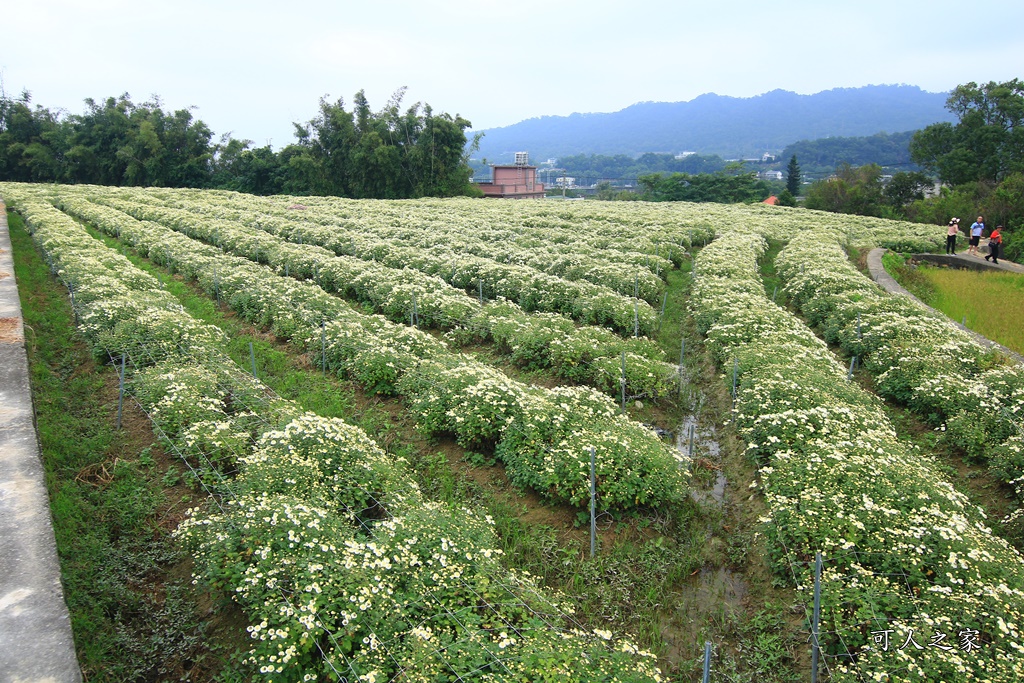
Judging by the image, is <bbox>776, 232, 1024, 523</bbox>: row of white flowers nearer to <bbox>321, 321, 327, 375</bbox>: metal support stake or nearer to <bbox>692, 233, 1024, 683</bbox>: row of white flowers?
<bbox>692, 233, 1024, 683</bbox>: row of white flowers

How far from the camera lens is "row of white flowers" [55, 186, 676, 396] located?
1262 centimetres

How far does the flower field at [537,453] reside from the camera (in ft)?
17.7

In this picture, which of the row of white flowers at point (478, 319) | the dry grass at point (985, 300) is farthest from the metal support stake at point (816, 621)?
the dry grass at point (985, 300)

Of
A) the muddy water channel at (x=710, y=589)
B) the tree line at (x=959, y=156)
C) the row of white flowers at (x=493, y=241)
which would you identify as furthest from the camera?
the tree line at (x=959, y=156)

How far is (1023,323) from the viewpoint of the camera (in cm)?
1593

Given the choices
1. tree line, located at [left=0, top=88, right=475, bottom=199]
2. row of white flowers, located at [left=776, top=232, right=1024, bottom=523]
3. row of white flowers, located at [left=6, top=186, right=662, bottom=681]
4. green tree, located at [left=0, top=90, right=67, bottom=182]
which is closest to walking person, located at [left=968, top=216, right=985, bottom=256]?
row of white flowers, located at [left=776, top=232, right=1024, bottom=523]

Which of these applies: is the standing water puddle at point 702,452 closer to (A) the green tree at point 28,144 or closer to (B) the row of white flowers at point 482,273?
(B) the row of white flowers at point 482,273

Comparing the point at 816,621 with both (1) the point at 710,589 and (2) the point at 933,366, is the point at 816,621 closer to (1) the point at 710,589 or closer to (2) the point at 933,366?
(1) the point at 710,589

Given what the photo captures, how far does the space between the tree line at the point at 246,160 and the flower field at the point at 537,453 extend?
2032 inches

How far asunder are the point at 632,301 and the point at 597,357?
5.08 meters

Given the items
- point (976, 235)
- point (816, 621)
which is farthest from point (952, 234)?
point (816, 621)

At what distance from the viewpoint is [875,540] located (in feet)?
21.1

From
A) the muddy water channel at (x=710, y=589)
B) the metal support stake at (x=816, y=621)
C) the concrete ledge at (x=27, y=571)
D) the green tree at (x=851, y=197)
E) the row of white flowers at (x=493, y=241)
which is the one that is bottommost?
the muddy water channel at (x=710, y=589)

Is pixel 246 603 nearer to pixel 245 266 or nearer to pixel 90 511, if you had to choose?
pixel 90 511
